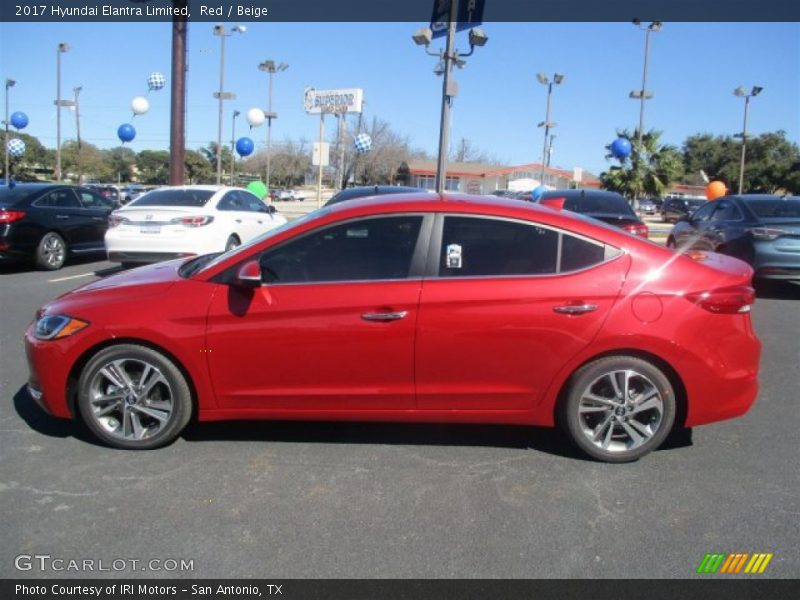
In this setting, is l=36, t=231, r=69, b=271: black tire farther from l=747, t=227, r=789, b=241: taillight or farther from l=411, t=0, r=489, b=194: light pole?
l=747, t=227, r=789, b=241: taillight

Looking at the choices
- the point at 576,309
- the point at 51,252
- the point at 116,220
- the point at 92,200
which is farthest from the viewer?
the point at 92,200

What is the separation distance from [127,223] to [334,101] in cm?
1278

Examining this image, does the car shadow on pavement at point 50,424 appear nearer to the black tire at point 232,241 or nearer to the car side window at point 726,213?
the black tire at point 232,241

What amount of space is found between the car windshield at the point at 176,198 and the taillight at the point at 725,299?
7.80 metres

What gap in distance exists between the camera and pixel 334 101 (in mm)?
21047

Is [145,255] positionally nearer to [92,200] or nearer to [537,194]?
[92,200]

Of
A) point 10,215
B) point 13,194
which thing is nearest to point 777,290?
Answer: point 10,215

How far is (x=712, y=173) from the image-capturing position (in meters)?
79.6

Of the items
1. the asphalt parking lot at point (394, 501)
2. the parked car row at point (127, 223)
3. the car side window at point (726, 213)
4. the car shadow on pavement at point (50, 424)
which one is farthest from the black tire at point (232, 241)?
the car side window at point (726, 213)

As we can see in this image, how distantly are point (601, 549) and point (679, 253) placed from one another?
1.86 m

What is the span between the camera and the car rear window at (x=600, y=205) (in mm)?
10312

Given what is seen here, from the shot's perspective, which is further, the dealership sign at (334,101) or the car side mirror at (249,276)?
the dealership sign at (334,101)
